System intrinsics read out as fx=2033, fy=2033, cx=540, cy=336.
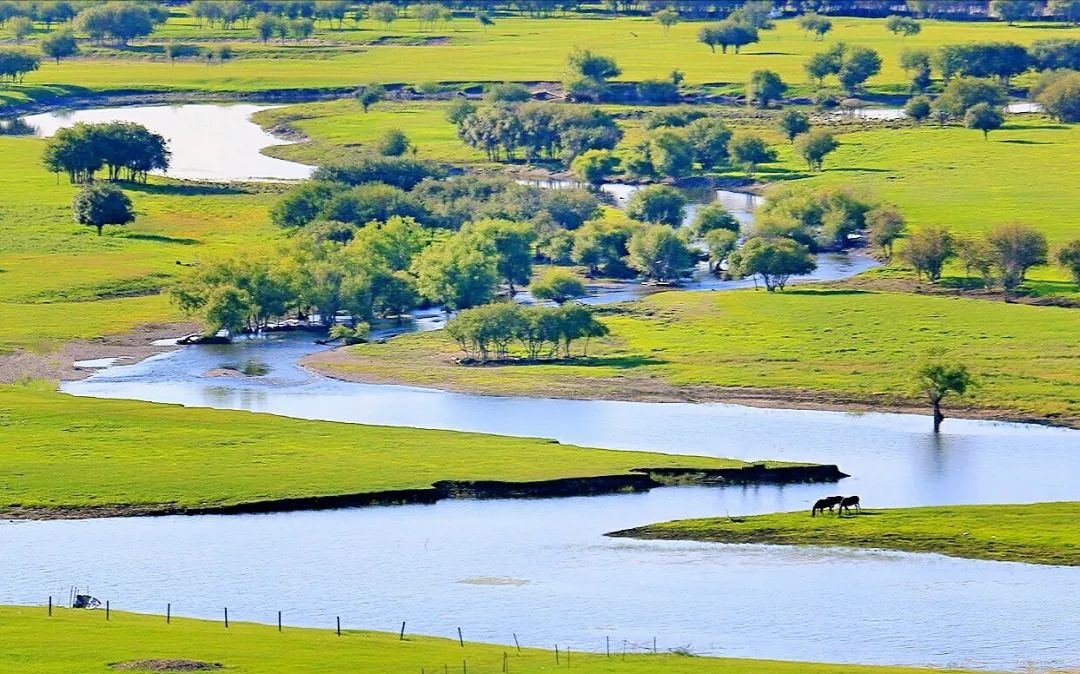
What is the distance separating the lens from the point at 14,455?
8431 centimetres

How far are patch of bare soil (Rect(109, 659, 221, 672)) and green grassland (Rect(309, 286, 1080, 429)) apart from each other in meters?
49.5

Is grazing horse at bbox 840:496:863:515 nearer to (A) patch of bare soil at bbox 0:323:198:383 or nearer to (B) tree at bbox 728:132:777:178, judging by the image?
(A) patch of bare soil at bbox 0:323:198:383

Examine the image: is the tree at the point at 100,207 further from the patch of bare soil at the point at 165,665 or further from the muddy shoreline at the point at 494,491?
the patch of bare soil at the point at 165,665

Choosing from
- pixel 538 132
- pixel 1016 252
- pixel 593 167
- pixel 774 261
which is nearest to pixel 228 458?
pixel 774 261

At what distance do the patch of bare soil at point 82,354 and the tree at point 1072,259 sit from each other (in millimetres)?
52082

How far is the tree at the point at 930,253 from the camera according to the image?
126 meters

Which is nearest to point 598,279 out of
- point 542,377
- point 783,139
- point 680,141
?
point 542,377

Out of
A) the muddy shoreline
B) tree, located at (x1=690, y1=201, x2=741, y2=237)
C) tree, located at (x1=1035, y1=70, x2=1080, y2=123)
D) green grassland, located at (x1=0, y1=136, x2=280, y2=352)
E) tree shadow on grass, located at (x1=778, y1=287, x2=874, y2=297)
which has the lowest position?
green grassland, located at (x1=0, y1=136, x2=280, y2=352)

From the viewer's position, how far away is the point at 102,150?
535ft

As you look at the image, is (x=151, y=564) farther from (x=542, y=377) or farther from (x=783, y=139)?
(x=783, y=139)

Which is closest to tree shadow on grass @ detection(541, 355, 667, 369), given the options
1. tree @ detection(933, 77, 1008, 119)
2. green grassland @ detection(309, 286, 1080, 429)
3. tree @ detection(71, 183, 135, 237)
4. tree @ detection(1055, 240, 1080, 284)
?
green grassland @ detection(309, 286, 1080, 429)

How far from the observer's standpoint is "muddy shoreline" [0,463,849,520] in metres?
76.9

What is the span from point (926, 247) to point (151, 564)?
68.8 m

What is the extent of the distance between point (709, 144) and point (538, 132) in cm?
1716
